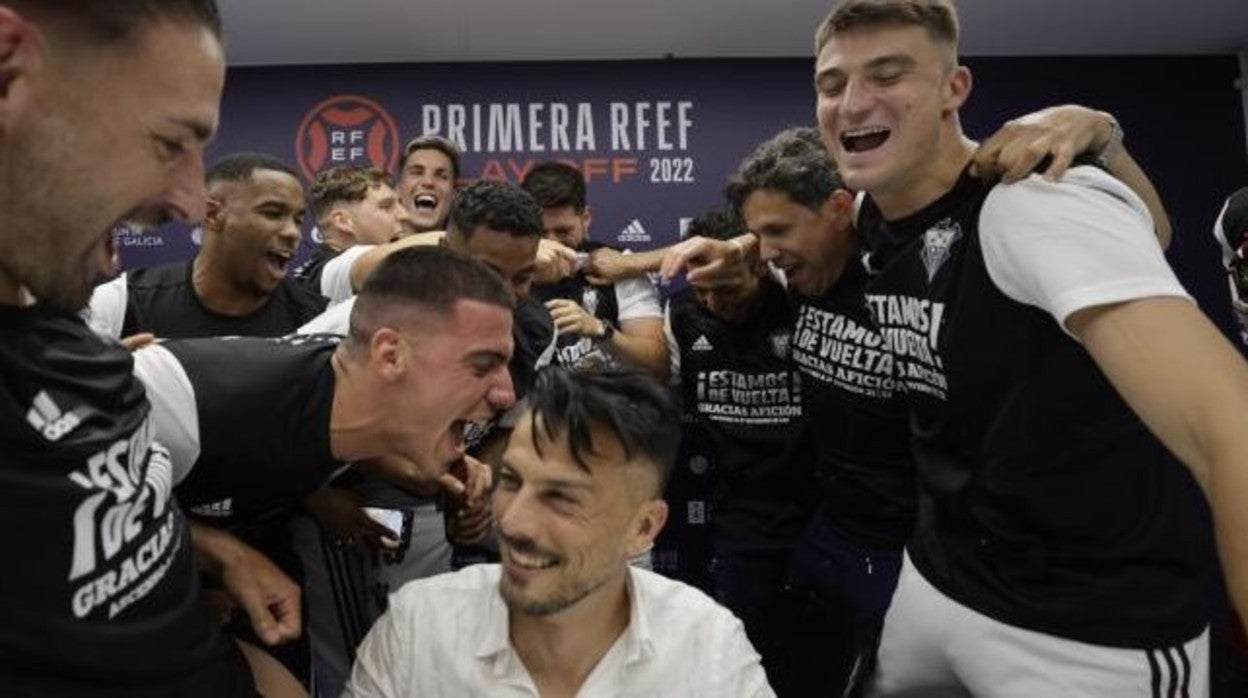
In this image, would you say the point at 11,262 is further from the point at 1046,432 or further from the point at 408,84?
the point at 408,84

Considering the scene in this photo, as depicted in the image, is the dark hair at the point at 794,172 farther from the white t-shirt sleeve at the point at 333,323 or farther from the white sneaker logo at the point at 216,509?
the white sneaker logo at the point at 216,509

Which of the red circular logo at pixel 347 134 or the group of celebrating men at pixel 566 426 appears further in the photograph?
the red circular logo at pixel 347 134

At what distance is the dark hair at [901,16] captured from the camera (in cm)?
159

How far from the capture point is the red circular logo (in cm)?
438

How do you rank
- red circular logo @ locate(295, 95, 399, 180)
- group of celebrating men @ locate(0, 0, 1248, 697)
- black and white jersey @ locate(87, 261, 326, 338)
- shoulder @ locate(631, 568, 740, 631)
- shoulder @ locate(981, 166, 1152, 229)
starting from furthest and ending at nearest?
red circular logo @ locate(295, 95, 399, 180) → black and white jersey @ locate(87, 261, 326, 338) → shoulder @ locate(631, 568, 740, 631) → shoulder @ locate(981, 166, 1152, 229) → group of celebrating men @ locate(0, 0, 1248, 697)

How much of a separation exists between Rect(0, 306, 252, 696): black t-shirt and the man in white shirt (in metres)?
0.37

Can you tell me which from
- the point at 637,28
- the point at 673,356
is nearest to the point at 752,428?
the point at 673,356

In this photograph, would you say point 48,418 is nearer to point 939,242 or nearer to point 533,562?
point 533,562

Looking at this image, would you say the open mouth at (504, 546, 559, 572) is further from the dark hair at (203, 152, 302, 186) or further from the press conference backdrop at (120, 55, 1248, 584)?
the press conference backdrop at (120, 55, 1248, 584)

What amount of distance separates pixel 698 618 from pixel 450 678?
1.23 ft

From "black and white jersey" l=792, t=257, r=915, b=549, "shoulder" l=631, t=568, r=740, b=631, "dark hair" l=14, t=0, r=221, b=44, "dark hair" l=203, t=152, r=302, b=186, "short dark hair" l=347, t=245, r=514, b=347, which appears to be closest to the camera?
"dark hair" l=14, t=0, r=221, b=44

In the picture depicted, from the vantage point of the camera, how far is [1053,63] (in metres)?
4.57

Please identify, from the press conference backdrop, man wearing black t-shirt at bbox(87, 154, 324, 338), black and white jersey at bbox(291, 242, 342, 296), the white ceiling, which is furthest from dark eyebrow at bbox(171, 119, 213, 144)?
the press conference backdrop

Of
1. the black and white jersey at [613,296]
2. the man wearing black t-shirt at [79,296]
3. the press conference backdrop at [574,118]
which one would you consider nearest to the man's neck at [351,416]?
the man wearing black t-shirt at [79,296]
